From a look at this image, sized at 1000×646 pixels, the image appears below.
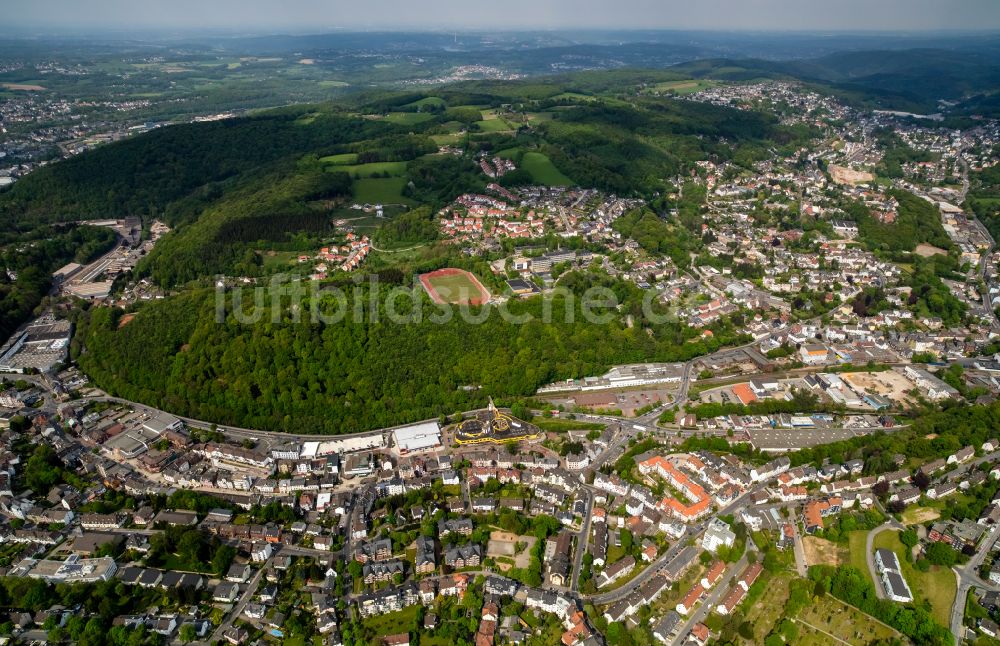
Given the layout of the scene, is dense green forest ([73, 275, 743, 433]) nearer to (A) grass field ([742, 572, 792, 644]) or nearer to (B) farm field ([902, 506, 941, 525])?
(B) farm field ([902, 506, 941, 525])

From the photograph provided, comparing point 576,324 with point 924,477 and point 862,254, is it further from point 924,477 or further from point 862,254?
point 862,254

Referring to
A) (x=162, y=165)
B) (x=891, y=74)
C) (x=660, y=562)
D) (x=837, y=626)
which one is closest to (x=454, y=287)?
(x=660, y=562)

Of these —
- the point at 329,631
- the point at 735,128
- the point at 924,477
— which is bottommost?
the point at 329,631

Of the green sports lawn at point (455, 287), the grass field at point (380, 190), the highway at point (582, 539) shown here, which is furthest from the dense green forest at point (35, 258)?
the highway at point (582, 539)

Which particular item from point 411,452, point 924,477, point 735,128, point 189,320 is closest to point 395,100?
point 735,128

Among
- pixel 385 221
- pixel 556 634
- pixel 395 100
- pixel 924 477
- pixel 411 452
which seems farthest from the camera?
pixel 395 100

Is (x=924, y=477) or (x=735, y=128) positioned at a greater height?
(x=735, y=128)
